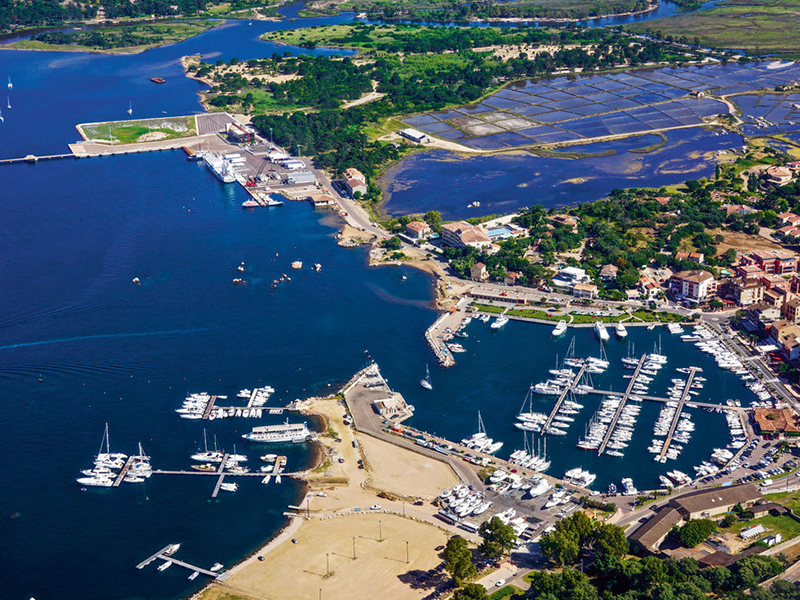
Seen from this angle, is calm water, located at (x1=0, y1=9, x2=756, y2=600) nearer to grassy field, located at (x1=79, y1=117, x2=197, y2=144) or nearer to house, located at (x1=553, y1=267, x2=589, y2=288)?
house, located at (x1=553, y1=267, x2=589, y2=288)

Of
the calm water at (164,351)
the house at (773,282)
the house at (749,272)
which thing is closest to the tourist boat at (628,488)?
the calm water at (164,351)

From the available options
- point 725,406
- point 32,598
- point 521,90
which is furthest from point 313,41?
point 32,598

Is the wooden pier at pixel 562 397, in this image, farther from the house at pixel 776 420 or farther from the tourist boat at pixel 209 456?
the tourist boat at pixel 209 456

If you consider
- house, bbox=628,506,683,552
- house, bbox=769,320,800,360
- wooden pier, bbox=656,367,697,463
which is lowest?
wooden pier, bbox=656,367,697,463

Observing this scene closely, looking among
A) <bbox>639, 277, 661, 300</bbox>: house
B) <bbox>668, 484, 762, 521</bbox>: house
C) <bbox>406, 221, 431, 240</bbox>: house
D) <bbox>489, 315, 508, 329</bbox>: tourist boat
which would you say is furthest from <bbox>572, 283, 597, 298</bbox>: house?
<bbox>668, 484, 762, 521</bbox>: house

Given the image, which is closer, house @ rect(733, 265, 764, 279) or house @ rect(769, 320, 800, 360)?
house @ rect(769, 320, 800, 360)

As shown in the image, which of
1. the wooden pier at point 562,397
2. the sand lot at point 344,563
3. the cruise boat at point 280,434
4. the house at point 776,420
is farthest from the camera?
the wooden pier at point 562,397
